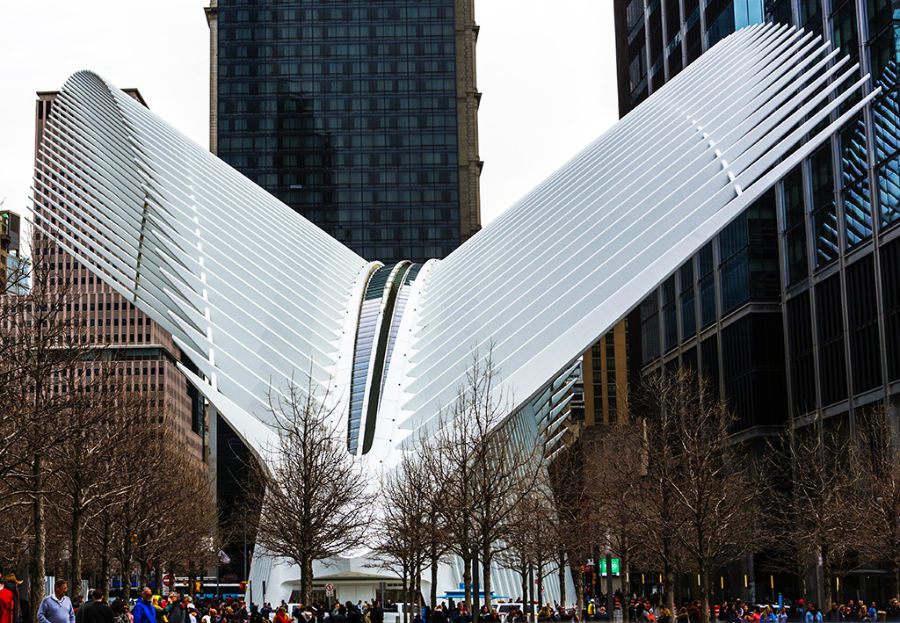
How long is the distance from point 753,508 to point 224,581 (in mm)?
117140

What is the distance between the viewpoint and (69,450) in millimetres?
35250

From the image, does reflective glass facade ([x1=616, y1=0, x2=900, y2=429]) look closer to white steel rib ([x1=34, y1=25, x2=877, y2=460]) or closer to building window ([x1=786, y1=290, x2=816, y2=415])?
building window ([x1=786, y1=290, x2=816, y2=415])

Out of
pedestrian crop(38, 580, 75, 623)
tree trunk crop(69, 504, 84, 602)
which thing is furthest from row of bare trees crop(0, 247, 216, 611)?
pedestrian crop(38, 580, 75, 623)

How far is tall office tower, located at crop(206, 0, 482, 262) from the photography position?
169 meters

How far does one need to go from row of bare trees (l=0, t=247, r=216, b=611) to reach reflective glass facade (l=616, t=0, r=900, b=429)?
21.7m

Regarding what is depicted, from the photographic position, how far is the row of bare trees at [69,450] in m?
27.0

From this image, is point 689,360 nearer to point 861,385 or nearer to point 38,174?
point 861,385

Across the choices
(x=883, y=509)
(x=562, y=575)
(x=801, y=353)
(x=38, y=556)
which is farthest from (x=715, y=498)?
(x=801, y=353)

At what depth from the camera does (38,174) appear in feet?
174

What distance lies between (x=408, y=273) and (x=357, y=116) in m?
110

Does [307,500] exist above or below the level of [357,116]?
below

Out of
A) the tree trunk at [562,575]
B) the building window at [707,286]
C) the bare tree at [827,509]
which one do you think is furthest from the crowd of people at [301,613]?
the building window at [707,286]

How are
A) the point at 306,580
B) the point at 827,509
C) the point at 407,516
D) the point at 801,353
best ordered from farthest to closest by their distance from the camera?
the point at 801,353
the point at 827,509
the point at 407,516
the point at 306,580

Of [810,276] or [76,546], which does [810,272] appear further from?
[76,546]
